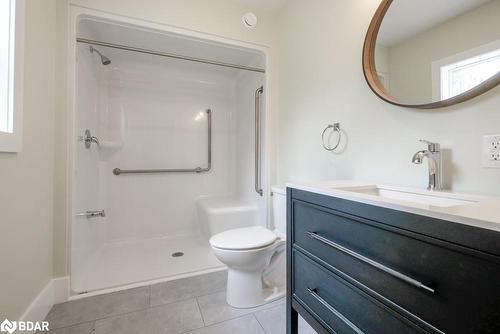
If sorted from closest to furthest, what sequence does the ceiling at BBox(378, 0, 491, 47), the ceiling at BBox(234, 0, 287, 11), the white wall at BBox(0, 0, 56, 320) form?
the ceiling at BBox(378, 0, 491, 47) → the white wall at BBox(0, 0, 56, 320) → the ceiling at BBox(234, 0, 287, 11)

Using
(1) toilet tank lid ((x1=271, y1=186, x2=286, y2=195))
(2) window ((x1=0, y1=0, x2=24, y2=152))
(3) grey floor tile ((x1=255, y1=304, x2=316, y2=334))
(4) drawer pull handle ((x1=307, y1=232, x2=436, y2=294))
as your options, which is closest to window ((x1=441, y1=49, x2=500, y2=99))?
(4) drawer pull handle ((x1=307, y1=232, x2=436, y2=294))

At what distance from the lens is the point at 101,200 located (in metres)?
2.52

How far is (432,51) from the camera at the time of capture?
100cm

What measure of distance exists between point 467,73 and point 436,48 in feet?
0.65

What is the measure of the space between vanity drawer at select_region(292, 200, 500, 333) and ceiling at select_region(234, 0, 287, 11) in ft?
6.47

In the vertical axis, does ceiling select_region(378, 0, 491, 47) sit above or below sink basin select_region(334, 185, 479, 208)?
above

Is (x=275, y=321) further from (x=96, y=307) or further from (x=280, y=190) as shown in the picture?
(x=96, y=307)

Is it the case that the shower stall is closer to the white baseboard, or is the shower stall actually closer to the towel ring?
the white baseboard

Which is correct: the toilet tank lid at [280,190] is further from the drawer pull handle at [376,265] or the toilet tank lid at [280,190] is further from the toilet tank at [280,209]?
the drawer pull handle at [376,265]

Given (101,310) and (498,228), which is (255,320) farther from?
(498,228)

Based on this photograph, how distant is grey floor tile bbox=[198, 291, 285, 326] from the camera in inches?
53.6

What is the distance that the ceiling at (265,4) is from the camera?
1.98 metres

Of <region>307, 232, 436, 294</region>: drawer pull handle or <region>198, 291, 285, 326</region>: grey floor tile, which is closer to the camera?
<region>307, 232, 436, 294</region>: drawer pull handle
